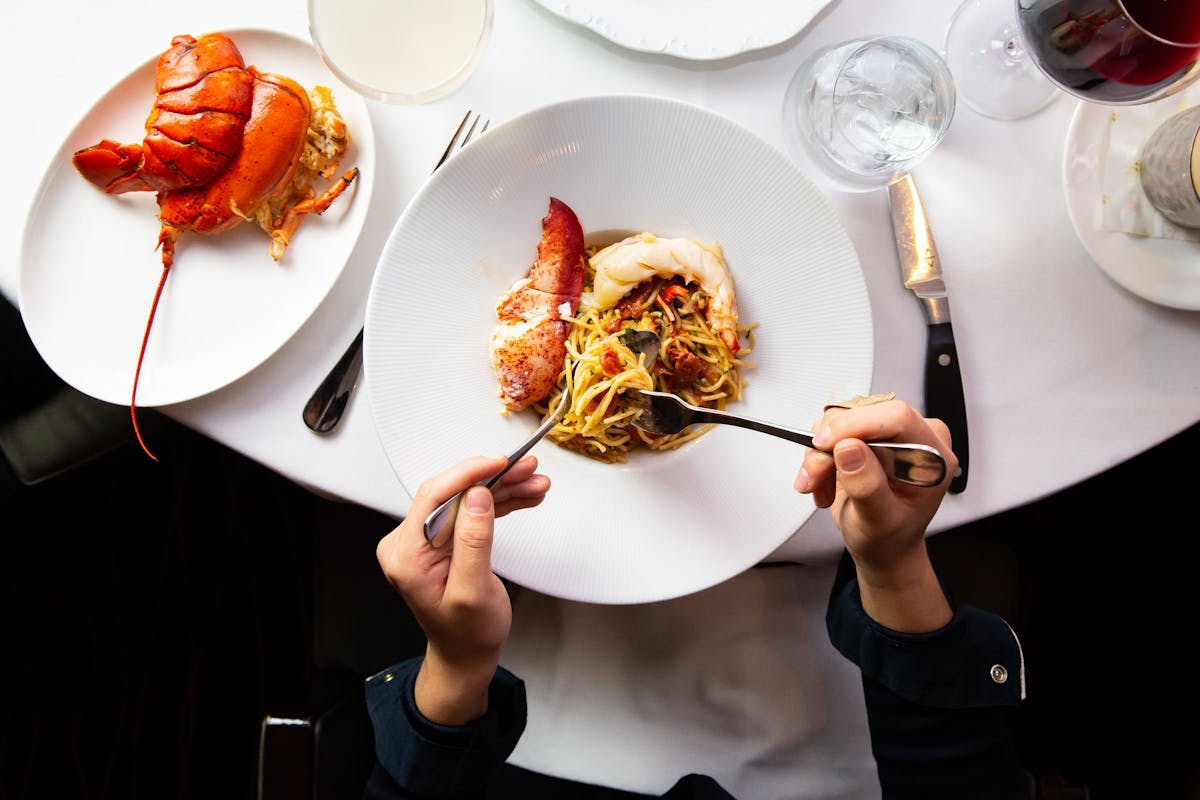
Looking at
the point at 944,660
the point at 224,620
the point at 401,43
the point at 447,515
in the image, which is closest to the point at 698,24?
the point at 401,43

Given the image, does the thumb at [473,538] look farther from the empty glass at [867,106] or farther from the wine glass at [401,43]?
the empty glass at [867,106]

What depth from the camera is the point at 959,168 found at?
109 cm

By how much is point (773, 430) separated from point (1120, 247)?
598mm

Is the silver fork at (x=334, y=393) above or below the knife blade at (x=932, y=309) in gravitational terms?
below

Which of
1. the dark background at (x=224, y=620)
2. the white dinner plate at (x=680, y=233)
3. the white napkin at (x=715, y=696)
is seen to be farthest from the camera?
the dark background at (x=224, y=620)

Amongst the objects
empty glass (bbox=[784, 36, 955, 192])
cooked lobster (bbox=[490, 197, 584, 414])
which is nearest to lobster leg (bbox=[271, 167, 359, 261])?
cooked lobster (bbox=[490, 197, 584, 414])

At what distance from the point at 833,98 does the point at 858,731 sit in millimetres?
991

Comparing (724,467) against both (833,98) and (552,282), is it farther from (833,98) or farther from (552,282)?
(833,98)

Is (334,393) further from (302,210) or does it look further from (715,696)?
(715,696)

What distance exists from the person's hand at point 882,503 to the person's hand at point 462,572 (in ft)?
1.09

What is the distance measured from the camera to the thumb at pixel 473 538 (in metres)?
0.83

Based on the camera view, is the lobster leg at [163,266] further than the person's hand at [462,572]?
Yes

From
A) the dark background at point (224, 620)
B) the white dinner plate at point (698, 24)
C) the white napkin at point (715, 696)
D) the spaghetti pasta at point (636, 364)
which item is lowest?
the dark background at point (224, 620)

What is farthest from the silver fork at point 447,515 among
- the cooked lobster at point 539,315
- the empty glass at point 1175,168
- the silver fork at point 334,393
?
the empty glass at point 1175,168
